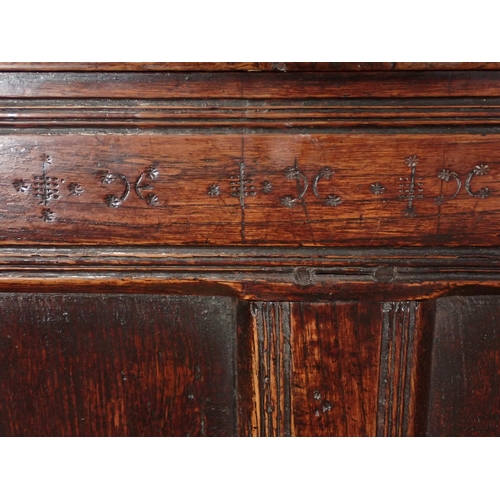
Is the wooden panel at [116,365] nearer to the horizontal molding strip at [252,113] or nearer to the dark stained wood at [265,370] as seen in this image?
the dark stained wood at [265,370]

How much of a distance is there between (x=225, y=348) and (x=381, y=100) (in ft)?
1.21

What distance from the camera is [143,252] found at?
778 mm

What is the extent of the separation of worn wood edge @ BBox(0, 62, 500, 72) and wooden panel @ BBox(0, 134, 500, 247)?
8cm

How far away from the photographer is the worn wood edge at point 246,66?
713 mm

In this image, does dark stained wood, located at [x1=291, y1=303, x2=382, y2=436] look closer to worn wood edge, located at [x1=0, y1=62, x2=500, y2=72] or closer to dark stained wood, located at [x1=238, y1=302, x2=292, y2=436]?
dark stained wood, located at [x1=238, y1=302, x2=292, y2=436]

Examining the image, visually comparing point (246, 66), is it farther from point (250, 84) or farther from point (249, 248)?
point (249, 248)

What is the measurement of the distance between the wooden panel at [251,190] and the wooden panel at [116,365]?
9cm

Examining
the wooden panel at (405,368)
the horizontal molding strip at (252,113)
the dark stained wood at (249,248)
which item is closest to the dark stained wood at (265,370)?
the dark stained wood at (249,248)

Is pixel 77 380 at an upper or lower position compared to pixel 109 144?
lower

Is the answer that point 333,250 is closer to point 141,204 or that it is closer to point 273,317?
point 273,317

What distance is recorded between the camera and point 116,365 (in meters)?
0.82

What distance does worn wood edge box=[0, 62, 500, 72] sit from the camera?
713 mm

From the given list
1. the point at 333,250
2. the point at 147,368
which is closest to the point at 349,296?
the point at 333,250

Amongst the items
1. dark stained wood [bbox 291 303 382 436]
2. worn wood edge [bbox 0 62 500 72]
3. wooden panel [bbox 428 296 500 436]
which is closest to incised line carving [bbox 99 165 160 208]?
worn wood edge [bbox 0 62 500 72]
